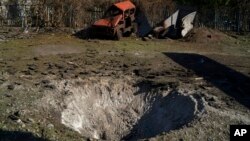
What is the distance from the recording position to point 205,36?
59.8ft

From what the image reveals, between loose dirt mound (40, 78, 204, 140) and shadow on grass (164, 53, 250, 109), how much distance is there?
117cm

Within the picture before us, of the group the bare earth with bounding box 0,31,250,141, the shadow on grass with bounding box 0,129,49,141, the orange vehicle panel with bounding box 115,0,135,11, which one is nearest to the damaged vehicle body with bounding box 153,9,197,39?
the orange vehicle panel with bounding box 115,0,135,11

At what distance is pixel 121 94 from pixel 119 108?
0.39m

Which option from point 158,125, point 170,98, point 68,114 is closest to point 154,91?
point 170,98

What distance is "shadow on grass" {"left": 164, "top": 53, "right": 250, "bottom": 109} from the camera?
432 inches

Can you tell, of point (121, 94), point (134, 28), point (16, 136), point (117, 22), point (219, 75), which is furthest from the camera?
point (134, 28)


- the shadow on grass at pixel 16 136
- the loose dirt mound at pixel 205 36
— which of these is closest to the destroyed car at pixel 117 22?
the loose dirt mound at pixel 205 36

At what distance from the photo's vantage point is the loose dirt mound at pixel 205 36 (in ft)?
59.2

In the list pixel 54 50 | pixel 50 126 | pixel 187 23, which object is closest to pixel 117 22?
pixel 187 23

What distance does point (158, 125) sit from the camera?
10.1 meters

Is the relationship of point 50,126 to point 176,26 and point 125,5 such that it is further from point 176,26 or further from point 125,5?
point 176,26

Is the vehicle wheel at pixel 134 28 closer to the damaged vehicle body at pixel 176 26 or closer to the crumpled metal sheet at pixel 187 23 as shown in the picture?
the damaged vehicle body at pixel 176 26

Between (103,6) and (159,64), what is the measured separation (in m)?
7.49

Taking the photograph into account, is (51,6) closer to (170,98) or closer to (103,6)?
(103,6)
